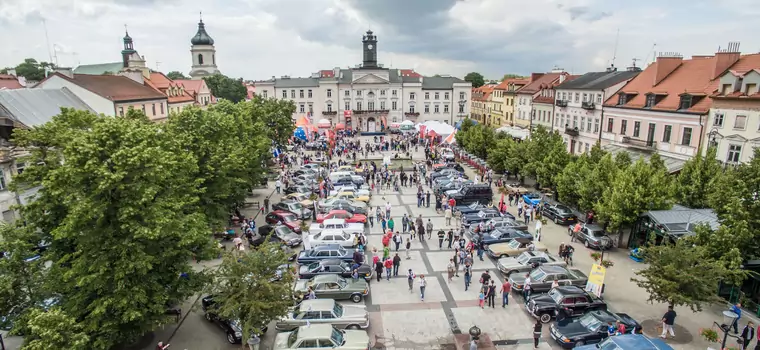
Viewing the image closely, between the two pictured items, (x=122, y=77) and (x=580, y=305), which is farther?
(x=122, y=77)

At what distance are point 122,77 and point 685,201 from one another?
58493 millimetres

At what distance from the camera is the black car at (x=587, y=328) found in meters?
15.7

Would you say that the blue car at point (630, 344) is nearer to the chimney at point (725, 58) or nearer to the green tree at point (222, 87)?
the chimney at point (725, 58)

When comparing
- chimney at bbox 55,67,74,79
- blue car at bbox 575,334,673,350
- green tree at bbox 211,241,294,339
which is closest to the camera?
blue car at bbox 575,334,673,350

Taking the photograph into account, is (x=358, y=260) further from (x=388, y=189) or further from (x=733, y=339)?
(x=388, y=189)

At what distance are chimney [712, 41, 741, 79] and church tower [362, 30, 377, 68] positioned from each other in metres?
59.6

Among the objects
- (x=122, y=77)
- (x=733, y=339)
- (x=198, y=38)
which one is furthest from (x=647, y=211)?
(x=198, y=38)

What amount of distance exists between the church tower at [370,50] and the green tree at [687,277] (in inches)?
2917

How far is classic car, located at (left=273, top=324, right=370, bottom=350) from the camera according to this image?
14664 mm

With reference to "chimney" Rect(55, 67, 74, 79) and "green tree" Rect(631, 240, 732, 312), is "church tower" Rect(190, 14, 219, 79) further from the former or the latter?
"green tree" Rect(631, 240, 732, 312)

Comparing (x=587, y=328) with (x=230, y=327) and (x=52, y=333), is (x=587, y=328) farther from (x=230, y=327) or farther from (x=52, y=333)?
(x=52, y=333)

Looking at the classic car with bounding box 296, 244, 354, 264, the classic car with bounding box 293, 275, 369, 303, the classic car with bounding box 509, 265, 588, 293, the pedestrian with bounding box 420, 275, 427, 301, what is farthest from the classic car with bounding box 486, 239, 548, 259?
the classic car with bounding box 293, 275, 369, 303

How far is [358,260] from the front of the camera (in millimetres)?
22219

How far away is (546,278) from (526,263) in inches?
84.0
